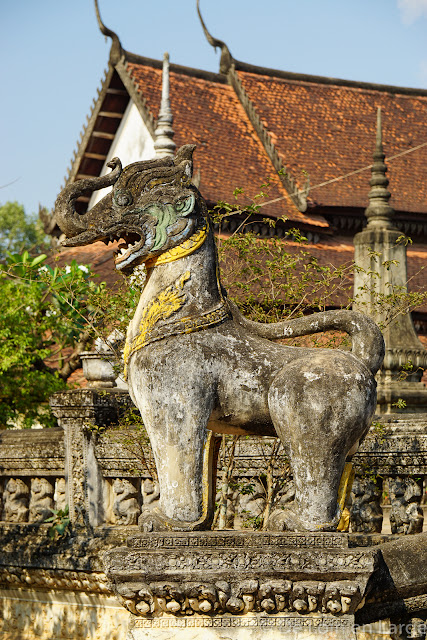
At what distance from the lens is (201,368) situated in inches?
181

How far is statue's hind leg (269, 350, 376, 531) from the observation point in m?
4.46

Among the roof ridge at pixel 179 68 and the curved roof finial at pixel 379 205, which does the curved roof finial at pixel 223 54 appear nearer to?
the roof ridge at pixel 179 68

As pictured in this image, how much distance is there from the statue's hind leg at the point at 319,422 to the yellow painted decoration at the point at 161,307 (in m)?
0.56

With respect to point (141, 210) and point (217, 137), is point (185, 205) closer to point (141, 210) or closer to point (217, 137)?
point (141, 210)

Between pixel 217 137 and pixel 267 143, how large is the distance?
1.31 metres

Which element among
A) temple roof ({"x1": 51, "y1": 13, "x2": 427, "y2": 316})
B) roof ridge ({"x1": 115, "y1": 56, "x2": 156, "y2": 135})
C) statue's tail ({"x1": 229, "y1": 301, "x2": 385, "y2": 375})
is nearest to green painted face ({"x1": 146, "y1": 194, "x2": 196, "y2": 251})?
statue's tail ({"x1": 229, "y1": 301, "x2": 385, "y2": 375})

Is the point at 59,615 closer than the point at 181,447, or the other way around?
the point at 181,447

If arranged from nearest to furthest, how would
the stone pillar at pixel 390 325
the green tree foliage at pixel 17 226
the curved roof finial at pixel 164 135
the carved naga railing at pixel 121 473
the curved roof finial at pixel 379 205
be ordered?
the carved naga railing at pixel 121 473, the stone pillar at pixel 390 325, the curved roof finial at pixel 379 205, the curved roof finial at pixel 164 135, the green tree foliage at pixel 17 226

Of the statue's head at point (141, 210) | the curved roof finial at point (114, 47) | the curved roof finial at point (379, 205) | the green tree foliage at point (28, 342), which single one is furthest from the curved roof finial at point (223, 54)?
the statue's head at point (141, 210)

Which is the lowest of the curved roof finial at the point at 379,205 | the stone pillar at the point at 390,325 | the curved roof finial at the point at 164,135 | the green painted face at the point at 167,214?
the green painted face at the point at 167,214

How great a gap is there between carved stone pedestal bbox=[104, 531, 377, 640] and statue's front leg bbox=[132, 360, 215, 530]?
Result: 12cm

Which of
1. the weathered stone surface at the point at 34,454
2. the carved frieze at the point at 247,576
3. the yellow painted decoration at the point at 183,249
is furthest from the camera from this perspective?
the weathered stone surface at the point at 34,454

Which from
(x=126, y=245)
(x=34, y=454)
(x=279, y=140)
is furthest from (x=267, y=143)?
(x=126, y=245)

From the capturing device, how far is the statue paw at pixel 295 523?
4.52 metres
